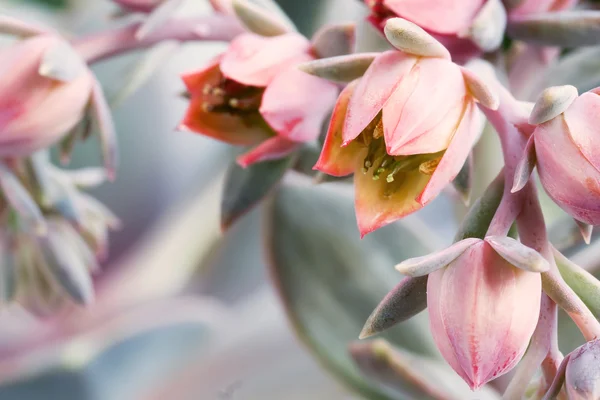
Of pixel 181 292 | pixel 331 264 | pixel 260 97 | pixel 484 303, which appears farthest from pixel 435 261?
pixel 181 292

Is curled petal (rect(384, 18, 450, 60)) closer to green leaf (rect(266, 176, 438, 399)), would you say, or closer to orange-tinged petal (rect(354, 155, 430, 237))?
orange-tinged petal (rect(354, 155, 430, 237))

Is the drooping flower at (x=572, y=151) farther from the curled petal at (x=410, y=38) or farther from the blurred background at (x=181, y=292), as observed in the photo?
the blurred background at (x=181, y=292)

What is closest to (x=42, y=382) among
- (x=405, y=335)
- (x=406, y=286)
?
(x=405, y=335)

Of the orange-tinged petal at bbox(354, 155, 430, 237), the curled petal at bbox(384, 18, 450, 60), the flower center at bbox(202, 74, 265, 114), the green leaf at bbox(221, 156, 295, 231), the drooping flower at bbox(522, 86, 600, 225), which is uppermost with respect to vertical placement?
the curled petal at bbox(384, 18, 450, 60)

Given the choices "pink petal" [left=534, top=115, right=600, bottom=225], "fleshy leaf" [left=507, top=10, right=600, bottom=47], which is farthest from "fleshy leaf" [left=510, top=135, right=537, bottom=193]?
"fleshy leaf" [left=507, top=10, right=600, bottom=47]

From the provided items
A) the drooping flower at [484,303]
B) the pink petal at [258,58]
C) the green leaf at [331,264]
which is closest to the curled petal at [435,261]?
the drooping flower at [484,303]
